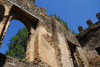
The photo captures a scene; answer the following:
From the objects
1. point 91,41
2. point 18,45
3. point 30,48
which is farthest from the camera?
point 18,45

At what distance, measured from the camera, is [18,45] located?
11180 millimetres

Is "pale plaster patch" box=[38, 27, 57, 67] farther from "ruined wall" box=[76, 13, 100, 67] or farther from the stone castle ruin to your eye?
"ruined wall" box=[76, 13, 100, 67]

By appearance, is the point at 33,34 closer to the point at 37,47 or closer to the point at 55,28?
the point at 37,47

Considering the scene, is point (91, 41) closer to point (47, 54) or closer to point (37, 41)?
point (47, 54)

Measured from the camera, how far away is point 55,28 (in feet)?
17.1

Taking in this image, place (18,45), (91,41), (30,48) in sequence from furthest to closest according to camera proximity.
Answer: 1. (18,45)
2. (91,41)
3. (30,48)

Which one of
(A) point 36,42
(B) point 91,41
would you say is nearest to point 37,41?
(A) point 36,42

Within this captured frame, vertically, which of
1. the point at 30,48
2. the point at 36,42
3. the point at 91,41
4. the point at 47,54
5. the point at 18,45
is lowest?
the point at 47,54

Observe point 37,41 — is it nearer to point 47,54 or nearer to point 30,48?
point 30,48

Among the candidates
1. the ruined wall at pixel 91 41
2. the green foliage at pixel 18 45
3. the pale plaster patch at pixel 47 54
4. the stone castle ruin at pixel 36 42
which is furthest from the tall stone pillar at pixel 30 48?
the green foliage at pixel 18 45

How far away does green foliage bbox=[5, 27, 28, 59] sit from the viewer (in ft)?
33.6

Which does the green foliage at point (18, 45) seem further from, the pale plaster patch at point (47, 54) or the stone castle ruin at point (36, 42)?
the pale plaster patch at point (47, 54)

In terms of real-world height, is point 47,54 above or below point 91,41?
below

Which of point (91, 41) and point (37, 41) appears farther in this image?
point (91, 41)
